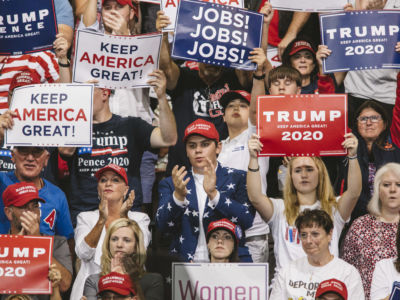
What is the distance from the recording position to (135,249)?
23.7 feet

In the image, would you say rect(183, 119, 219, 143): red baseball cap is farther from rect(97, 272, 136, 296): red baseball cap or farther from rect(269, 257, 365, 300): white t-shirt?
rect(97, 272, 136, 296): red baseball cap

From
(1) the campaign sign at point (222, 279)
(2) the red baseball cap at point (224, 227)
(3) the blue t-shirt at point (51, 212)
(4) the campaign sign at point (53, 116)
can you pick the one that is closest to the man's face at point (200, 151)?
(2) the red baseball cap at point (224, 227)

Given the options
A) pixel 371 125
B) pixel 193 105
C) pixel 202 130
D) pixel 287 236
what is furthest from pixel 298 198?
pixel 193 105

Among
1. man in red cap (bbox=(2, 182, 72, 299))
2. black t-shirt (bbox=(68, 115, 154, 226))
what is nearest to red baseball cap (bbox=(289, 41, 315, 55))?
black t-shirt (bbox=(68, 115, 154, 226))

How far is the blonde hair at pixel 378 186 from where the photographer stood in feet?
23.6

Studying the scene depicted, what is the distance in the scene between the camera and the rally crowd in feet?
23.0

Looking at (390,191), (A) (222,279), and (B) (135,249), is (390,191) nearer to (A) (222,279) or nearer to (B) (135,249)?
(A) (222,279)

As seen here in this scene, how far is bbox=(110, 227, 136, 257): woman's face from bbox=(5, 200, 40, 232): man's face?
613 mm

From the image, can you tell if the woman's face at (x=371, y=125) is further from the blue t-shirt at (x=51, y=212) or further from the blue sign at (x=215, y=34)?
the blue t-shirt at (x=51, y=212)

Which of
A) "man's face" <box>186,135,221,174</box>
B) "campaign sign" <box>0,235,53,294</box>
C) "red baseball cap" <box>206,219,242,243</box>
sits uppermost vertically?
"man's face" <box>186,135,221,174</box>

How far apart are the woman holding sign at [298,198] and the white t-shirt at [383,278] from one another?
1.51ft

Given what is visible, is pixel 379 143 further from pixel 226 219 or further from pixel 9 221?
pixel 9 221

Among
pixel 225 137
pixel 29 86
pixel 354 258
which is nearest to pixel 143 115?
pixel 225 137

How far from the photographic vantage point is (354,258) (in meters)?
7.15
